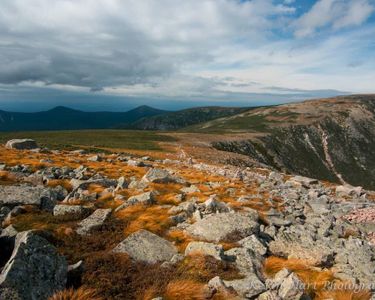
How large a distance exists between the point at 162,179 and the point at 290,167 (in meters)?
116

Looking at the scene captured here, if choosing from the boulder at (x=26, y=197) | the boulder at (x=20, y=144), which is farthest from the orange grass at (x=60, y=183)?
the boulder at (x=20, y=144)

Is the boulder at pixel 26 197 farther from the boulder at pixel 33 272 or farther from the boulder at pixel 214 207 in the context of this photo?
the boulder at pixel 214 207

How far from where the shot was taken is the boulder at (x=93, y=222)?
13867 mm

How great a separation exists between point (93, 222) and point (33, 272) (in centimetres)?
585

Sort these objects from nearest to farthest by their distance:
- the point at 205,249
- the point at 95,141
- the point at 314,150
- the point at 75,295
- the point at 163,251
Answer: the point at 75,295 < the point at 205,249 < the point at 163,251 < the point at 95,141 < the point at 314,150

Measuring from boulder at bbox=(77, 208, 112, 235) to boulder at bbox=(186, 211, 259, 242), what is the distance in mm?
4021

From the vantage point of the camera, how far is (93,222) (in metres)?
14.7

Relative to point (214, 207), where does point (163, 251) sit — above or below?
above

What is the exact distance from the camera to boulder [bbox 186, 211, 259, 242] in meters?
14.7

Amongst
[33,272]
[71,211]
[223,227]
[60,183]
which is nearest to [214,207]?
[223,227]

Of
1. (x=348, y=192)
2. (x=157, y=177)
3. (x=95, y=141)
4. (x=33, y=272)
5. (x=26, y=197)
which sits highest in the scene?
(x=26, y=197)

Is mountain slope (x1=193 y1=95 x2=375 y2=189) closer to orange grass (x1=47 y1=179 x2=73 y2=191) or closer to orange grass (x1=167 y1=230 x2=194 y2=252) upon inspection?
orange grass (x1=47 y1=179 x2=73 y2=191)

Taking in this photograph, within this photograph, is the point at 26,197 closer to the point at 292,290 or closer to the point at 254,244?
the point at 254,244

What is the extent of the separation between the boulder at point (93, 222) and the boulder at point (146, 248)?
2.11 metres
